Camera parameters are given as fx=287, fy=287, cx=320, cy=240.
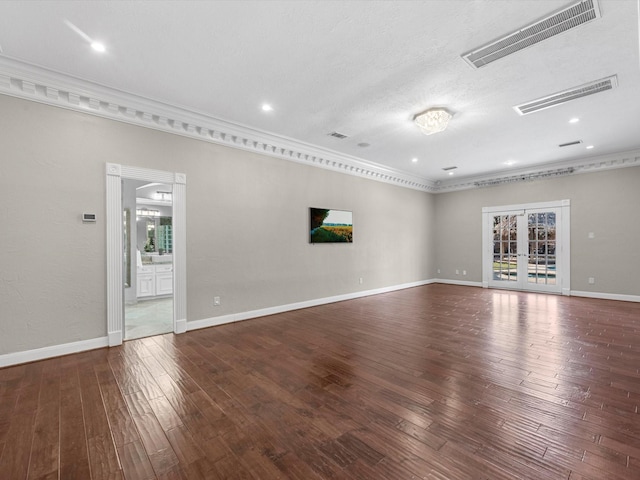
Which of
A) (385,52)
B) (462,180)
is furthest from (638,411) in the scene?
(462,180)

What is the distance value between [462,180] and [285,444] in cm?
884

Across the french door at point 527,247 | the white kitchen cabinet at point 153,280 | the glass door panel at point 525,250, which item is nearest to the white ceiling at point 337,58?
the french door at point 527,247

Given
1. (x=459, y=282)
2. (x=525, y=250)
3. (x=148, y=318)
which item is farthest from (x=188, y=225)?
(x=525, y=250)

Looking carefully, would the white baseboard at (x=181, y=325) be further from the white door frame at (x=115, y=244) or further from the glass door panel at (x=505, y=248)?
the glass door panel at (x=505, y=248)

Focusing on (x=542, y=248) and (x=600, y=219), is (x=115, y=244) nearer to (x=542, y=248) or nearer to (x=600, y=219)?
(x=542, y=248)

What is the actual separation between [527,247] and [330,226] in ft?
17.9

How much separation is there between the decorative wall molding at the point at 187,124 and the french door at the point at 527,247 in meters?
0.95

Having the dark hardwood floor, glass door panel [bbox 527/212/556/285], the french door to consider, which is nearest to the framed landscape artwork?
the dark hardwood floor

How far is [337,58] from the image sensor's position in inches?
118

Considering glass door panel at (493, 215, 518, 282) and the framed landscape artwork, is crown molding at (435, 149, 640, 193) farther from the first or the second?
the framed landscape artwork

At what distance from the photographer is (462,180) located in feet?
28.7

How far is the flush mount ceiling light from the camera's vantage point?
405 cm

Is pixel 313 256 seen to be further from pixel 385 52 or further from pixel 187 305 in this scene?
pixel 385 52

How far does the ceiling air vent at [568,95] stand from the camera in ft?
11.4
